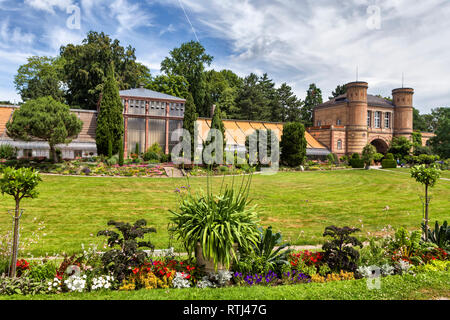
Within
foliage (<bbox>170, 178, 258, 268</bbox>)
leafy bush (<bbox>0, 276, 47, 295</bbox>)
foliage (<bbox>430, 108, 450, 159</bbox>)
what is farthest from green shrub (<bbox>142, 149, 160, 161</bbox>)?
foliage (<bbox>430, 108, 450, 159</bbox>)

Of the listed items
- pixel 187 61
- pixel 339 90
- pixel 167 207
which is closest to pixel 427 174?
pixel 167 207

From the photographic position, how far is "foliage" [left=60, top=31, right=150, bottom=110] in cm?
3725

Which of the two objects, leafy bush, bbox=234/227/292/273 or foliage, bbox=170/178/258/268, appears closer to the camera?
foliage, bbox=170/178/258/268

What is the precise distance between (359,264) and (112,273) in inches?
178

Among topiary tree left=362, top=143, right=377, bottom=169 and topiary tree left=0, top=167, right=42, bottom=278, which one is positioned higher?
topiary tree left=362, top=143, right=377, bottom=169

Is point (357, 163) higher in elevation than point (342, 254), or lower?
higher

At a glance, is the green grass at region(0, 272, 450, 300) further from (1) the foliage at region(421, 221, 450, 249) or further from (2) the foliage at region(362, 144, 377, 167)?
(2) the foliage at region(362, 144, 377, 167)

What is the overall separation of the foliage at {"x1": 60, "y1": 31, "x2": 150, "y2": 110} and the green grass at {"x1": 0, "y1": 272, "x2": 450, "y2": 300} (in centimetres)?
3553

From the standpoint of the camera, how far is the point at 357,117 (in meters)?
37.6

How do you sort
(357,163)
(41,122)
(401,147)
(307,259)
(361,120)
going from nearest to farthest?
(307,259)
(41,122)
(357,163)
(361,120)
(401,147)

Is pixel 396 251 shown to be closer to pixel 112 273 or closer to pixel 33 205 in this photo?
pixel 112 273

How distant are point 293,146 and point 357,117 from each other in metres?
13.9

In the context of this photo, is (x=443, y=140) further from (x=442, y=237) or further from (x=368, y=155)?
(x=442, y=237)
